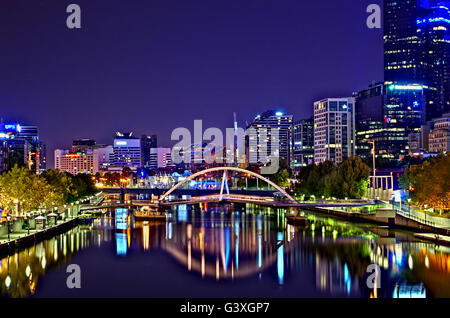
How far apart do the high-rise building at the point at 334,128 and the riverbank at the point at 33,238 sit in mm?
93774

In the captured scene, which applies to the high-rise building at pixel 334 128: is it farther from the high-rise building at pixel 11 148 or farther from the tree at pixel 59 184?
the tree at pixel 59 184

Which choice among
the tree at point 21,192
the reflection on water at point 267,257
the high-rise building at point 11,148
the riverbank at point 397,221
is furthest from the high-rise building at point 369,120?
the tree at point 21,192

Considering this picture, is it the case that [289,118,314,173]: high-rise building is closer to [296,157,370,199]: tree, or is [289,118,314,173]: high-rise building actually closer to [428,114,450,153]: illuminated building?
[428,114,450,153]: illuminated building

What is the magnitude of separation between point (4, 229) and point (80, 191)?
39759 millimetres

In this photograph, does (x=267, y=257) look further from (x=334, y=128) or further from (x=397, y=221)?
(x=334, y=128)

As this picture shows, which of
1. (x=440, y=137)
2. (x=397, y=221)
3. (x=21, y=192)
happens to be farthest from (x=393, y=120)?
(x=21, y=192)

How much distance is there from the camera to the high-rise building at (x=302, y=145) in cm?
16375

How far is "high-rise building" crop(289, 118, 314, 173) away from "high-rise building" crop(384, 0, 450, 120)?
26.3 metres

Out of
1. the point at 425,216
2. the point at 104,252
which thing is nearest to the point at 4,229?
the point at 104,252

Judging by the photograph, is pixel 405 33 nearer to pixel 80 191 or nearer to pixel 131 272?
pixel 80 191

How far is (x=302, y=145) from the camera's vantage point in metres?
168

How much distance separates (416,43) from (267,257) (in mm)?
138783

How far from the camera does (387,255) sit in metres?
40.2

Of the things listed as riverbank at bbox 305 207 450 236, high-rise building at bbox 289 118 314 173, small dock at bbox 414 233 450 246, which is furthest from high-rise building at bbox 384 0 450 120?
small dock at bbox 414 233 450 246
